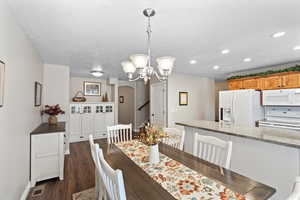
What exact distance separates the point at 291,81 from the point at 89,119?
5.91 m

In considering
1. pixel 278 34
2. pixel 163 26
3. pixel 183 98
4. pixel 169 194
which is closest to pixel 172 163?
pixel 169 194

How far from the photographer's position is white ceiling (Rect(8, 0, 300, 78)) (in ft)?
4.75

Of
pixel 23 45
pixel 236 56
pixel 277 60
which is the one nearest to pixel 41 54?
pixel 23 45

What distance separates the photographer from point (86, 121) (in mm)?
5000

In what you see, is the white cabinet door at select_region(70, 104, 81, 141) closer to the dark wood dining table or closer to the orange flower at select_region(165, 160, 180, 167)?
the dark wood dining table

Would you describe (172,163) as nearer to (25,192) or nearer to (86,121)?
(25,192)

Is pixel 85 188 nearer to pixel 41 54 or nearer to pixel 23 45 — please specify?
pixel 23 45

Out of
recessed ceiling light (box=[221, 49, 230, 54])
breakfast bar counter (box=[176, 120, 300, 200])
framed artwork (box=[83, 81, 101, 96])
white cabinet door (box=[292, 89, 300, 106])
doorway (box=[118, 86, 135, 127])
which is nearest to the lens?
breakfast bar counter (box=[176, 120, 300, 200])

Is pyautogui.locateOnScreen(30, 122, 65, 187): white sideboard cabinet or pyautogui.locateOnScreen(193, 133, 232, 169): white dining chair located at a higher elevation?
pyautogui.locateOnScreen(193, 133, 232, 169): white dining chair

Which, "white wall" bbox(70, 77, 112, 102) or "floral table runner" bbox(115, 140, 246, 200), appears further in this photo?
"white wall" bbox(70, 77, 112, 102)

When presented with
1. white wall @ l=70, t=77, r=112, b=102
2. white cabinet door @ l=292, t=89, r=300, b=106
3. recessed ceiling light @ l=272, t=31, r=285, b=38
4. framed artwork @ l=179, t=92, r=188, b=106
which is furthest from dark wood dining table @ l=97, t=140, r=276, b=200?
white wall @ l=70, t=77, r=112, b=102

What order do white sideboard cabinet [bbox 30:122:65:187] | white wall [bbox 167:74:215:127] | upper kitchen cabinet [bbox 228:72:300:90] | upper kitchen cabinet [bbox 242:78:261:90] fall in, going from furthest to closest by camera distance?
1. white wall [bbox 167:74:215:127]
2. upper kitchen cabinet [bbox 242:78:261:90]
3. upper kitchen cabinet [bbox 228:72:300:90]
4. white sideboard cabinet [bbox 30:122:65:187]

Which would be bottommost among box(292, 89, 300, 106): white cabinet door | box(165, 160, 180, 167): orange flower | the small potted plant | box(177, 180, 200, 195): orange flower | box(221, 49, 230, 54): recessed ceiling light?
box(177, 180, 200, 195): orange flower

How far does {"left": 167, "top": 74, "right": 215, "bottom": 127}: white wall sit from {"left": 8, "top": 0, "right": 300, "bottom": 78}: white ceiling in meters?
2.12
